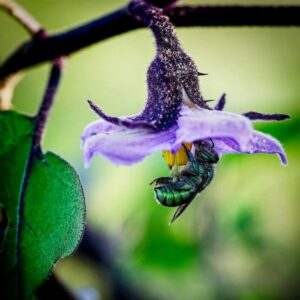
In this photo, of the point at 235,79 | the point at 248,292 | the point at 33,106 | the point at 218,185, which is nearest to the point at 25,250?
the point at 218,185

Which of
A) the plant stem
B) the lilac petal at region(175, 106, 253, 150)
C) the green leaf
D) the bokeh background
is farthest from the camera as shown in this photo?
the bokeh background

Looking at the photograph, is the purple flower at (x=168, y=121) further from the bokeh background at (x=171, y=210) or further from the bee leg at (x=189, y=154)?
the bokeh background at (x=171, y=210)

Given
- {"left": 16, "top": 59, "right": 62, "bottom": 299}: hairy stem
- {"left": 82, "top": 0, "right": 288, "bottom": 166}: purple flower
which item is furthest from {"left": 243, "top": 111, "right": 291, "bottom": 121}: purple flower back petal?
{"left": 16, "top": 59, "right": 62, "bottom": 299}: hairy stem

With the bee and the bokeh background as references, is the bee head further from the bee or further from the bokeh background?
the bokeh background

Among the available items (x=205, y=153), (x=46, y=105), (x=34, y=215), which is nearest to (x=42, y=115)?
(x=46, y=105)

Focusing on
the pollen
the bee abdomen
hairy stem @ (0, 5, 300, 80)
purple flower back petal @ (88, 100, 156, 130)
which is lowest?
the bee abdomen

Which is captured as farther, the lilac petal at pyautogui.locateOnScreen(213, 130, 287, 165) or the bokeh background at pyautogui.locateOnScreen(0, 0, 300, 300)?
the bokeh background at pyautogui.locateOnScreen(0, 0, 300, 300)

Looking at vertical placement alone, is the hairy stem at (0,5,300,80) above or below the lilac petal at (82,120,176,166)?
above

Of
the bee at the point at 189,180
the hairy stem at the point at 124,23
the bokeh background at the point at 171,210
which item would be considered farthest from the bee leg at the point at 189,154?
the bokeh background at the point at 171,210
